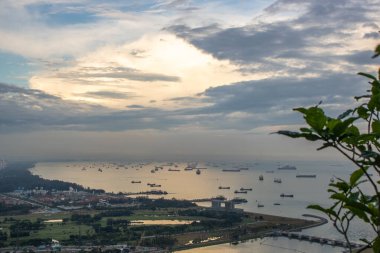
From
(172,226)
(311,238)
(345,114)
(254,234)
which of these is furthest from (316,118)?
(172,226)

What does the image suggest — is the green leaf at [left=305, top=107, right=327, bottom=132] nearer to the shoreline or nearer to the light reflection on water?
the light reflection on water

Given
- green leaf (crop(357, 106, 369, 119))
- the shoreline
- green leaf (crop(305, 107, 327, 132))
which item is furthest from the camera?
Result: the shoreline

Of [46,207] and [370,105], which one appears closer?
[370,105]

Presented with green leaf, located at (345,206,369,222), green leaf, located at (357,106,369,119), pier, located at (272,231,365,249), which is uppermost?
green leaf, located at (357,106,369,119)

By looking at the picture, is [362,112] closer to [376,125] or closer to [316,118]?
[376,125]

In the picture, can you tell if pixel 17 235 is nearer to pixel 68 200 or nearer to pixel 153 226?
pixel 153 226

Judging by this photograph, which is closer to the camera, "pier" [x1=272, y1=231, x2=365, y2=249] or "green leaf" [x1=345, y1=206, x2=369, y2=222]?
"green leaf" [x1=345, y1=206, x2=369, y2=222]

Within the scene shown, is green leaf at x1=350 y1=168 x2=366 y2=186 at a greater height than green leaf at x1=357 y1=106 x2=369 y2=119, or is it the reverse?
green leaf at x1=357 y1=106 x2=369 y2=119

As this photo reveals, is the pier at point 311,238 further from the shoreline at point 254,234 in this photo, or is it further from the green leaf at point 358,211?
the green leaf at point 358,211

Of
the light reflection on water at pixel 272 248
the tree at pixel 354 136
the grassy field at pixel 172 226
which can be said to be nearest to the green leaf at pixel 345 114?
the tree at pixel 354 136

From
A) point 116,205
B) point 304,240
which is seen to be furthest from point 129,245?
point 116,205

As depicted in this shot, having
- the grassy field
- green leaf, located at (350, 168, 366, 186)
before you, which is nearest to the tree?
green leaf, located at (350, 168, 366, 186)
